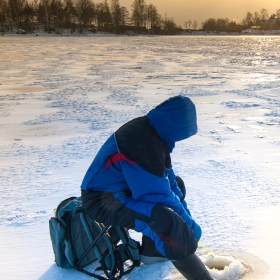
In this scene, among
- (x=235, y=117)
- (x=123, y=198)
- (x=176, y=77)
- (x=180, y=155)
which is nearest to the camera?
(x=123, y=198)

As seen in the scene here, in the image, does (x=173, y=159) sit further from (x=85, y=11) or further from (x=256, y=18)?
(x=256, y=18)

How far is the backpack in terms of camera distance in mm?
1755

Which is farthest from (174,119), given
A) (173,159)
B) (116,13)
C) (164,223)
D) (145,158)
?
(116,13)

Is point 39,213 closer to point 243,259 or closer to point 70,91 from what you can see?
point 243,259

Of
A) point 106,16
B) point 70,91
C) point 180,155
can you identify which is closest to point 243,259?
point 180,155

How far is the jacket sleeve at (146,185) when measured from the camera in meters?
1.44

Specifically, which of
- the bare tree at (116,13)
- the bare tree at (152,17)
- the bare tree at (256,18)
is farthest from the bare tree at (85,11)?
the bare tree at (256,18)

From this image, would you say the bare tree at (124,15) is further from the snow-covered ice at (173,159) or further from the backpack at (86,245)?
the backpack at (86,245)

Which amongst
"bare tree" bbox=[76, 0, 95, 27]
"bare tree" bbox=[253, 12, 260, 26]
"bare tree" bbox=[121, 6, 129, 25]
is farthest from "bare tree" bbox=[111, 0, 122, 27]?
"bare tree" bbox=[253, 12, 260, 26]

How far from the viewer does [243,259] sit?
1900mm

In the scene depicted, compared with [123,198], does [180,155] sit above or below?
below

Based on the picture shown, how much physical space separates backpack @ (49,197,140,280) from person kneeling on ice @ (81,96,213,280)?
0.69ft

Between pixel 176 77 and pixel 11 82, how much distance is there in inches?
200

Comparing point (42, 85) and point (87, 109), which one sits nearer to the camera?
point (87, 109)
